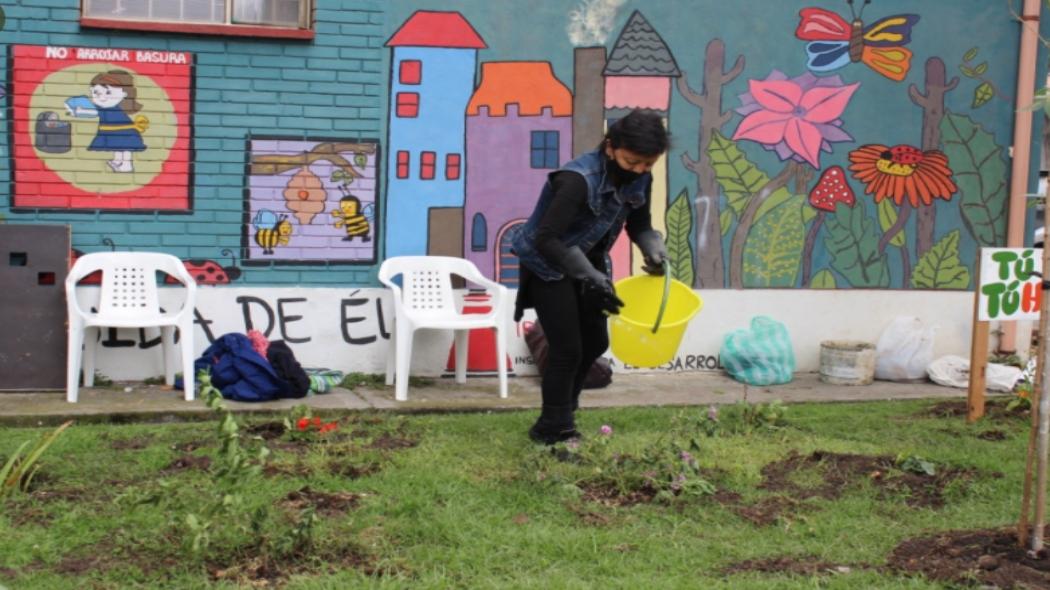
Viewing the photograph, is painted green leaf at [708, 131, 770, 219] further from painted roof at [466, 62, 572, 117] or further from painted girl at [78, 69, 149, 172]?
painted girl at [78, 69, 149, 172]

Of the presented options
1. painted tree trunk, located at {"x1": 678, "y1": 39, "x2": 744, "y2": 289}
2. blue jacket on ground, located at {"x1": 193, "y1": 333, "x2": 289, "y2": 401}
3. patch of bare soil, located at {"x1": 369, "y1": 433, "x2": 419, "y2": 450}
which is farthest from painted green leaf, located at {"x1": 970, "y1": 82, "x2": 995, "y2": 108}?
blue jacket on ground, located at {"x1": 193, "y1": 333, "x2": 289, "y2": 401}

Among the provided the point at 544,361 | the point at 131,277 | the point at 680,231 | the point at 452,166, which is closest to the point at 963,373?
the point at 680,231

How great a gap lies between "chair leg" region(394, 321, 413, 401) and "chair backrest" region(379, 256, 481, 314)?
63 centimetres

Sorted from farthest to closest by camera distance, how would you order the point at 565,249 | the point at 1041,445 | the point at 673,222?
the point at 673,222, the point at 565,249, the point at 1041,445

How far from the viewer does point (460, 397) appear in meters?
7.48

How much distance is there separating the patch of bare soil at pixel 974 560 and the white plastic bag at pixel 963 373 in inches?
178

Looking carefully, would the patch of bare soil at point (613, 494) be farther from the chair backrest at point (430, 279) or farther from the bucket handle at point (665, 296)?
the chair backrest at point (430, 279)

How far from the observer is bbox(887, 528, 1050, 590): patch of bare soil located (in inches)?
148

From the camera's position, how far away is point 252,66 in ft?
25.6

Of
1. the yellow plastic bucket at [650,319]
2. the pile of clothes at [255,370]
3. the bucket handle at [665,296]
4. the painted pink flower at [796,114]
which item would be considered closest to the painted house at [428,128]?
the pile of clothes at [255,370]

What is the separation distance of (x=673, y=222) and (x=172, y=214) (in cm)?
379

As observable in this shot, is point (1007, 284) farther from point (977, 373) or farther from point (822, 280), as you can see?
point (822, 280)

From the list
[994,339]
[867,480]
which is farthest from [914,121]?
[867,480]

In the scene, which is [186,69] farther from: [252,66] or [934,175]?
[934,175]
